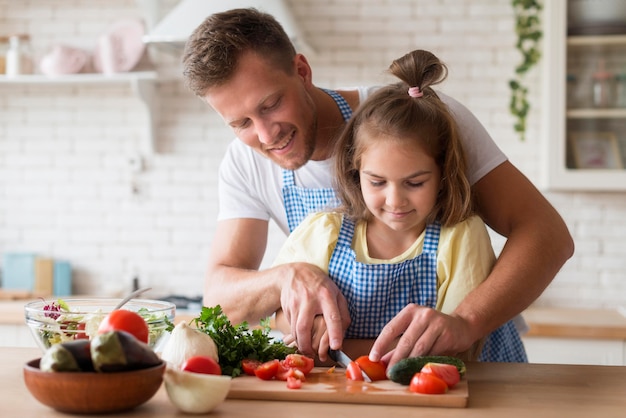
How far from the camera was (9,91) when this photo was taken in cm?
446

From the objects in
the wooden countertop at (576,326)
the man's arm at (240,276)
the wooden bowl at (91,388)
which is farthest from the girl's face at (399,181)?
the wooden countertop at (576,326)

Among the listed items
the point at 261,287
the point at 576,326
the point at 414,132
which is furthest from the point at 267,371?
the point at 576,326

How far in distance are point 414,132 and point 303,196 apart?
469mm

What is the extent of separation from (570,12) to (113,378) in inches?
128

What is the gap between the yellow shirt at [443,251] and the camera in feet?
6.47

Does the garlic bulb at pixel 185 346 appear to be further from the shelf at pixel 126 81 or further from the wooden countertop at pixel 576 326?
the shelf at pixel 126 81

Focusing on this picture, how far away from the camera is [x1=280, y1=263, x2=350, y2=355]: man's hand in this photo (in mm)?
1760

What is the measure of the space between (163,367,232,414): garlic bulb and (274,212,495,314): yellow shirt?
0.76 meters

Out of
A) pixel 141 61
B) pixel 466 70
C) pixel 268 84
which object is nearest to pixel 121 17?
pixel 141 61

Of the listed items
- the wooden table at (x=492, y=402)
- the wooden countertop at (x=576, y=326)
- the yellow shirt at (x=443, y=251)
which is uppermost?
the yellow shirt at (x=443, y=251)

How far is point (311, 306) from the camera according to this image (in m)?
1.81

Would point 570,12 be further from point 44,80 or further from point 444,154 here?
point 44,80

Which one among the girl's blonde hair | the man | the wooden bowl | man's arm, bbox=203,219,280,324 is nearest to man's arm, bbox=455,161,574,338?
the man

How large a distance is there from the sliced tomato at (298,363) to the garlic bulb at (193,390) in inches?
10.5
